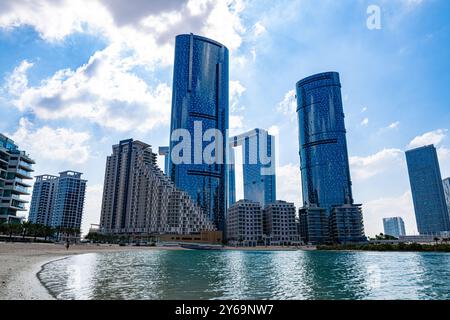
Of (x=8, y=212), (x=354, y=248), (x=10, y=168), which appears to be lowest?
Result: (x=354, y=248)

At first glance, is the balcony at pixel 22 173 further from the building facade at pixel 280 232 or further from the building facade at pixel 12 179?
the building facade at pixel 280 232

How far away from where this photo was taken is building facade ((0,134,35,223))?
91.9 meters

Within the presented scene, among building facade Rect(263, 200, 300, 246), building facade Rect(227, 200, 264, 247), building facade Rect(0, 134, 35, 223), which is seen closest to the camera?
building facade Rect(0, 134, 35, 223)

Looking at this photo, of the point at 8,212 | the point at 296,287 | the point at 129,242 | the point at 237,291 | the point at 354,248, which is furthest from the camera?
the point at 129,242

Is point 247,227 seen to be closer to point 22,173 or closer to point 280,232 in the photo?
point 280,232

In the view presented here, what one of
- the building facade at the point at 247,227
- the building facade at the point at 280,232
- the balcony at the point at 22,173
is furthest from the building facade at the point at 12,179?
the building facade at the point at 280,232

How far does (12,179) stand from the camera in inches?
3688

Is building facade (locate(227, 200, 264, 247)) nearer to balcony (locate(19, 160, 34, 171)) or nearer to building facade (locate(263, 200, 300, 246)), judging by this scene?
building facade (locate(263, 200, 300, 246))

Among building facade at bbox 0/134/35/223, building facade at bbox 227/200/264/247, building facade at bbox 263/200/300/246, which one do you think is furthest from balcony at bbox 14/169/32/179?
building facade at bbox 263/200/300/246

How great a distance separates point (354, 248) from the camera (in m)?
133

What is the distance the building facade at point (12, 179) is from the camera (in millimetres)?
91875
